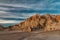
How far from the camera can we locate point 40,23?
3.19 metres

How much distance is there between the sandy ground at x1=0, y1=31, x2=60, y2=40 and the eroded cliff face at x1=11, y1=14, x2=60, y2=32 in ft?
0.28

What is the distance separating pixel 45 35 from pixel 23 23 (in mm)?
522

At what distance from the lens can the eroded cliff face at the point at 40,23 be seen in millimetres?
3152

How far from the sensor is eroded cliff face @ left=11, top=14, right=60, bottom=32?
3.15 meters

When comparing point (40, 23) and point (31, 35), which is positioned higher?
point (40, 23)

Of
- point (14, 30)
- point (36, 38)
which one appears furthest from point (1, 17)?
point (36, 38)

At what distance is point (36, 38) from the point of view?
3.15 metres

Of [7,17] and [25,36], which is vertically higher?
[7,17]

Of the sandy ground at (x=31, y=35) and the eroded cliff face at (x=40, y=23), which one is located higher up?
the eroded cliff face at (x=40, y=23)

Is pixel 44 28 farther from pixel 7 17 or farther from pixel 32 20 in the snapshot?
pixel 7 17

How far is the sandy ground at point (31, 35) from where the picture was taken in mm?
3152

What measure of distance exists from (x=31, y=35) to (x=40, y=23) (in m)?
0.31

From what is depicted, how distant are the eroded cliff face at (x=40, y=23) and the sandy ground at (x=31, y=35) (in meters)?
0.09

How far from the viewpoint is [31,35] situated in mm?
3170
